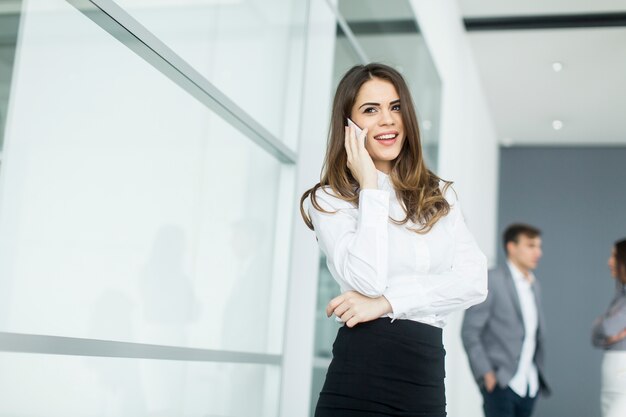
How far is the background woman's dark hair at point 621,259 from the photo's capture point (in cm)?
515

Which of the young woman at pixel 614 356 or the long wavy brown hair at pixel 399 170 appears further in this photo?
the young woman at pixel 614 356

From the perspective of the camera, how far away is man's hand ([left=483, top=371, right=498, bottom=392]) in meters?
5.01

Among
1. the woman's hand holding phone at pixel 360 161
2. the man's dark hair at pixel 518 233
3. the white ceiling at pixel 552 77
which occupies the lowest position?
the woman's hand holding phone at pixel 360 161

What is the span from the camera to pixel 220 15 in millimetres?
2543

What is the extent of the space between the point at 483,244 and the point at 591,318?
2495 mm

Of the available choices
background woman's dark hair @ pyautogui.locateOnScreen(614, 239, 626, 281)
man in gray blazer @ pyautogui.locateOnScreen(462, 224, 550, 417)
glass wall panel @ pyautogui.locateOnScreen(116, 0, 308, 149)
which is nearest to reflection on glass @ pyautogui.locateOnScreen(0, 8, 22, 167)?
glass wall panel @ pyautogui.locateOnScreen(116, 0, 308, 149)

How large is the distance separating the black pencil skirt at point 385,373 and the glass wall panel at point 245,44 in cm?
102

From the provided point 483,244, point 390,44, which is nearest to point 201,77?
point 390,44

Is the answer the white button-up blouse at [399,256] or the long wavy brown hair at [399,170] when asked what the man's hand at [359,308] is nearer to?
the white button-up blouse at [399,256]

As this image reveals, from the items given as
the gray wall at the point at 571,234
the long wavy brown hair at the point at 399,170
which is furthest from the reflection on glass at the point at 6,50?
the gray wall at the point at 571,234

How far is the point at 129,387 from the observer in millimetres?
2029

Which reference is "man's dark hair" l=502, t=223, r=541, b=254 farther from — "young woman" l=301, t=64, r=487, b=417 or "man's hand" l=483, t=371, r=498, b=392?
"young woman" l=301, t=64, r=487, b=417

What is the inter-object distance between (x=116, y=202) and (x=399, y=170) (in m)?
0.72

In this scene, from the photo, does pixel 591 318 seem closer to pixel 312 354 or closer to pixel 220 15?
pixel 312 354
